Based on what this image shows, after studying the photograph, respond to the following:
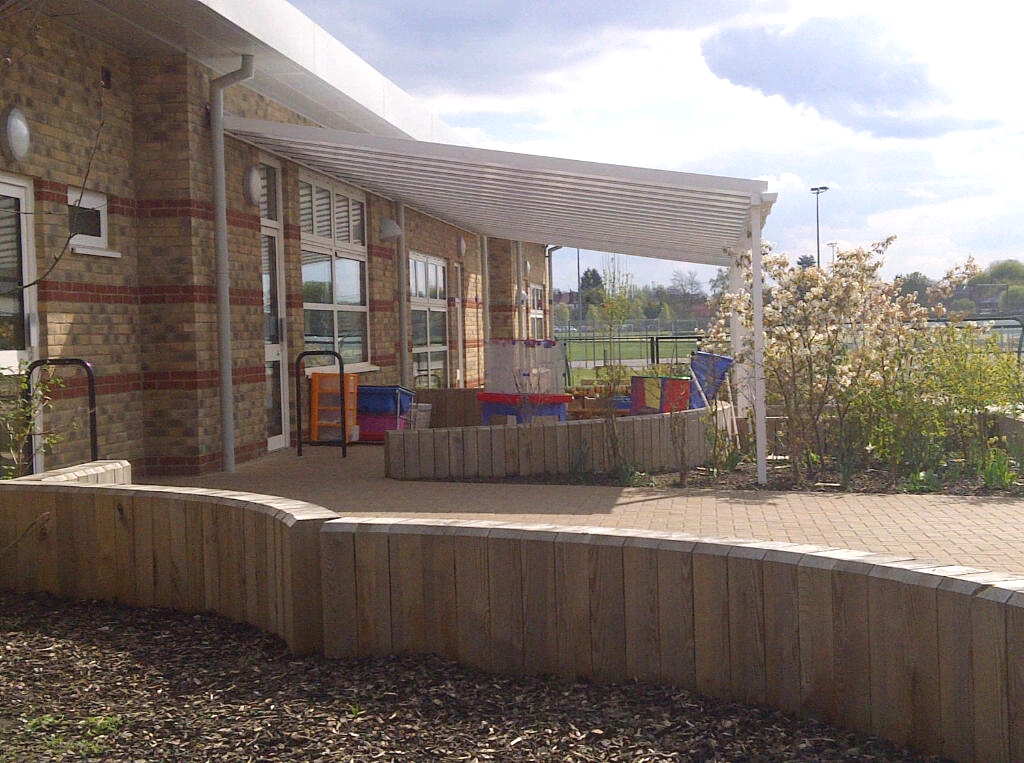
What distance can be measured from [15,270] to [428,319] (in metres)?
10.9

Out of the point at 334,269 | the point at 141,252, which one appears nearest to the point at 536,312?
the point at 334,269

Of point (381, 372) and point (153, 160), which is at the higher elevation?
point (153, 160)

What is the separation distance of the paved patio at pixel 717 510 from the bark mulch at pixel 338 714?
2.71 metres

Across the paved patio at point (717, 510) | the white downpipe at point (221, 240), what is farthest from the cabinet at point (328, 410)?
the paved patio at point (717, 510)

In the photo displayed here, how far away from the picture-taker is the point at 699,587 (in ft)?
12.5

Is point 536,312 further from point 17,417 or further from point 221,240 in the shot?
point 17,417

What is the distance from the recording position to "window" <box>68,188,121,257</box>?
891cm

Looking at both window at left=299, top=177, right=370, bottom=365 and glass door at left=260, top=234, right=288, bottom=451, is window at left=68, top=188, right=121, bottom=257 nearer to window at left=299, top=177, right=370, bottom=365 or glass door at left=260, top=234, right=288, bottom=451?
glass door at left=260, top=234, right=288, bottom=451

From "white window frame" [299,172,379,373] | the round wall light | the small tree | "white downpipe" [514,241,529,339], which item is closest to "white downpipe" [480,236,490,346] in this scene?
"white downpipe" [514,241,529,339]

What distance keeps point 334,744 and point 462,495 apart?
5.16 metres

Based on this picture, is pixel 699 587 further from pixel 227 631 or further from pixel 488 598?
pixel 227 631

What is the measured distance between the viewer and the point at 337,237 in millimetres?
14273

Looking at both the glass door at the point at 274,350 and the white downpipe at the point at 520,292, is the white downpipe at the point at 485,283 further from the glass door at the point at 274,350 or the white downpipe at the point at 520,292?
the glass door at the point at 274,350

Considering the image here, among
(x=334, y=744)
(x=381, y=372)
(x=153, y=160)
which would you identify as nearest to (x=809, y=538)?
(x=334, y=744)
